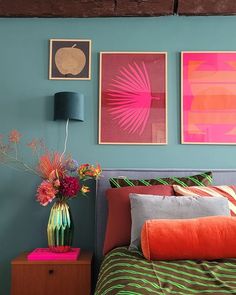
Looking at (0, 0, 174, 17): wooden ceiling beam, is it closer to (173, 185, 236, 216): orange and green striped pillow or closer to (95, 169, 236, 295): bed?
(173, 185, 236, 216): orange and green striped pillow

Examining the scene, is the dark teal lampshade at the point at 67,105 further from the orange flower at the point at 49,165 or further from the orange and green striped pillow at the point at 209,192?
the orange and green striped pillow at the point at 209,192

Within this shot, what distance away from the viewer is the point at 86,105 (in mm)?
2828

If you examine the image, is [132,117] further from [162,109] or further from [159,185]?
[159,185]

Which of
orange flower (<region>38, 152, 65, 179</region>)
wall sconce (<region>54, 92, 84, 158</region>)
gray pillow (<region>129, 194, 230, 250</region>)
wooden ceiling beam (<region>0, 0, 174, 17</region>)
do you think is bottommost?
gray pillow (<region>129, 194, 230, 250</region>)

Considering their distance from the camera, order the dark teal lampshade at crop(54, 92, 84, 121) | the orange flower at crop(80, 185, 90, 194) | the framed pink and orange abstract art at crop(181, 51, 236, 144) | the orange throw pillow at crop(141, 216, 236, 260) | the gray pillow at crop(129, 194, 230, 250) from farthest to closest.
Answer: the framed pink and orange abstract art at crop(181, 51, 236, 144)
the dark teal lampshade at crop(54, 92, 84, 121)
the orange flower at crop(80, 185, 90, 194)
the gray pillow at crop(129, 194, 230, 250)
the orange throw pillow at crop(141, 216, 236, 260)

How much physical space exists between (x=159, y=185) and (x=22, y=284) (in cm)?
109

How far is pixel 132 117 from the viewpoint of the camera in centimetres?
279

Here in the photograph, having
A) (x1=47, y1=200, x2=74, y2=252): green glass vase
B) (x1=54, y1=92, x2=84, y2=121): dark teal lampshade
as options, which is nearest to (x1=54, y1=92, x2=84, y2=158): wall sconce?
(x1=54, y1=92, x2=84, y2=121): dark teal lampshade

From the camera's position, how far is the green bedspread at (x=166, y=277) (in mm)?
1301

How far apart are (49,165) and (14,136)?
1.38ft

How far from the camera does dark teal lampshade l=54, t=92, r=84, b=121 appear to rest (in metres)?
2.64

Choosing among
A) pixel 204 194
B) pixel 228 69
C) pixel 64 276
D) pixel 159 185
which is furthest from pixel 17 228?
pixel 228 69

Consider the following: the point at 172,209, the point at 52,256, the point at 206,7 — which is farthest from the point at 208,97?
the point at 52,256

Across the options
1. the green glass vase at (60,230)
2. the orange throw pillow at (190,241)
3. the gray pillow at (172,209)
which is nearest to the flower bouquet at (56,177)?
the green glass vase at (60,230)
